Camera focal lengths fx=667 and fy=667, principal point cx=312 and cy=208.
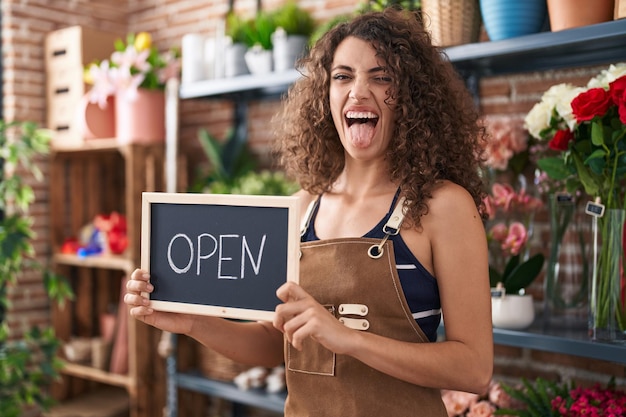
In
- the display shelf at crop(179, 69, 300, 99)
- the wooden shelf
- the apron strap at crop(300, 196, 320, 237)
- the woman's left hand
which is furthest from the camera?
the wooden shelf

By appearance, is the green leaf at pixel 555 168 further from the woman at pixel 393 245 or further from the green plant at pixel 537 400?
the green plant at pixel 537 400

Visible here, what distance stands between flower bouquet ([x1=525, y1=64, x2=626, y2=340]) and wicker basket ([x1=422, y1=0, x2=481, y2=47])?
34 centimetres

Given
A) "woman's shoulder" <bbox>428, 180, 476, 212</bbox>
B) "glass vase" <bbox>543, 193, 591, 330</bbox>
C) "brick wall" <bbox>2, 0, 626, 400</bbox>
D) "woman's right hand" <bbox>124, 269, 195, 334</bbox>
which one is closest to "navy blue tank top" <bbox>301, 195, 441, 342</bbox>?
"woman's shoulder" <bbox>428, 180, 476, 212</bbox>

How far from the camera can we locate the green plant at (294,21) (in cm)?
263

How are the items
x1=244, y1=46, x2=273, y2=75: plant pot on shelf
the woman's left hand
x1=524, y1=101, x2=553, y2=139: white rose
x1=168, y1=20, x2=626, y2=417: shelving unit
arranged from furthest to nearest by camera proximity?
1. x1=244, y1=46, x2=273, y2=75: plant pot on shelf
2. x1=524, y1=101, x2=553, y2=139: white rose
3. x1=168, y1=20, x2=626, y2=417: shelving unit
4. the woman's left hand

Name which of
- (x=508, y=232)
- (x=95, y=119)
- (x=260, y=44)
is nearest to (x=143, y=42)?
(x=95, y=119)

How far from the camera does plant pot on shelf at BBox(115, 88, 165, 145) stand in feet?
10.0

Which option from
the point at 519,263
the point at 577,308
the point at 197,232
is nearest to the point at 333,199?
the point at 197,232

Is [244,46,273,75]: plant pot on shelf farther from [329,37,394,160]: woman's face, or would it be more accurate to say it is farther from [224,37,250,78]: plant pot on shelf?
[329,37,394,160]: woman's face

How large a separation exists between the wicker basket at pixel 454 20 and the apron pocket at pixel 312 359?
1.03m

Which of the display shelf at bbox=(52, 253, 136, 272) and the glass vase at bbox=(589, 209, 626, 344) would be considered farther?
the display shelf at bbox=(52, 253, 136, 272)

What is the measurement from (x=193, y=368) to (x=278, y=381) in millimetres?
525

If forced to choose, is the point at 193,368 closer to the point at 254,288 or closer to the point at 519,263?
the point at 519,263

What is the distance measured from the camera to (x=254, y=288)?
1.30 m
